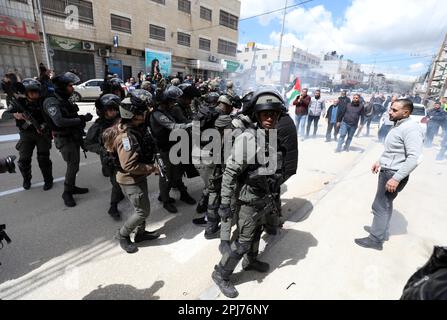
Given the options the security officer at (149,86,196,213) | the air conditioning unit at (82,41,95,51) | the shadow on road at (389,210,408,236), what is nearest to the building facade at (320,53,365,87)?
the air conditioning unit at (82,41,95,51)

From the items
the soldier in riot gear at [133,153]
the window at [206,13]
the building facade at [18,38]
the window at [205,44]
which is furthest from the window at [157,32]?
the soldier in riot gear at [133,153]

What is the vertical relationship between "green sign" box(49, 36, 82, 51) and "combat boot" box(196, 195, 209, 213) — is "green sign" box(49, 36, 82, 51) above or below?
above

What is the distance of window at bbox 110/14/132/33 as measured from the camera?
2020 cm

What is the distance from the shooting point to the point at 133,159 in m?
2.59

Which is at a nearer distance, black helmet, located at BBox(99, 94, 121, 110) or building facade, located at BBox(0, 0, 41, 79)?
black helmet, located at BBox(99, 94, 121, 110)

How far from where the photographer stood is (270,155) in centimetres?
222

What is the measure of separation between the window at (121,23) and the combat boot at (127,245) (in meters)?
22.3


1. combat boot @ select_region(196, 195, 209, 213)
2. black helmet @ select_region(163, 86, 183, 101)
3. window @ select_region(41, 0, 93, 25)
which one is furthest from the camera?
window @ select_region(41, 0, 93, 25)

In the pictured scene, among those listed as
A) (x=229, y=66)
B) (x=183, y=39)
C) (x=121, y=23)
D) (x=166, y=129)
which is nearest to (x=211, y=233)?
(x=166, y=129)

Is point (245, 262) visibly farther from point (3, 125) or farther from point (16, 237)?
point (3, 125)

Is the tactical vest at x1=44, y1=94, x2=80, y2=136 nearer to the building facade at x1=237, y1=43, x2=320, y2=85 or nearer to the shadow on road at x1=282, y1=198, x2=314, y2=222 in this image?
the shadow on road at x1=282, y1=198, x2=314, y2=222

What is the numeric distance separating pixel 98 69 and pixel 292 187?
21.0m

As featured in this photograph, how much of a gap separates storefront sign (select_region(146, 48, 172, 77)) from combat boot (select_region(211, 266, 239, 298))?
23084mm

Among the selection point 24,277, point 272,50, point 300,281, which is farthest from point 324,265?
point 272,50
